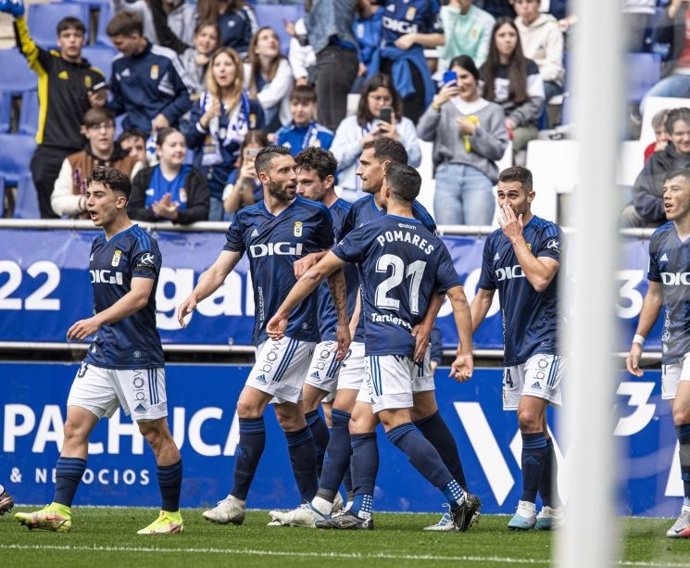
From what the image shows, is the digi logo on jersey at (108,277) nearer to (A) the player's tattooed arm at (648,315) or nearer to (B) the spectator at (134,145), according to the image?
(A) the player's tattooed arm at (648,315)

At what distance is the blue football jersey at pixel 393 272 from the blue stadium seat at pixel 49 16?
957 centimetres

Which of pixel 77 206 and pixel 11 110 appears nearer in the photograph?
pixel 77 206

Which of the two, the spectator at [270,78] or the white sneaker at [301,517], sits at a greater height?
the spectator at [270,78]

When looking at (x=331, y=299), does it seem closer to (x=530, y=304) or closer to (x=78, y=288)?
(x=530, y=304)

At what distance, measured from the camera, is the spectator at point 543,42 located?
15094 millimetres

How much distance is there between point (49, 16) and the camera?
58.2ft

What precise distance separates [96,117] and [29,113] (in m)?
Answer: 2.88

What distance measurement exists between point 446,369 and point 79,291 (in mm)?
3173

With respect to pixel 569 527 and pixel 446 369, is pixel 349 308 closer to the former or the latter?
pixel 446 369

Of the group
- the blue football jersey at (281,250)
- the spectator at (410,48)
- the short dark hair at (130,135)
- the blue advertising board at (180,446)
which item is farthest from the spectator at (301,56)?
the blue football jersey at (281,250)

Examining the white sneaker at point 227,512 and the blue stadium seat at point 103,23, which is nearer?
the white sneaker at point 227,512

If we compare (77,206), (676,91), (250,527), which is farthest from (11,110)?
(676,91)

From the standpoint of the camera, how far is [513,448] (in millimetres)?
12250

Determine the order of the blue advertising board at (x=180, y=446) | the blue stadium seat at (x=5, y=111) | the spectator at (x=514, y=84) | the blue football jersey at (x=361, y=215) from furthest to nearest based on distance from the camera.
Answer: the blue stadium seat at (x=5, y=111), the spectator at (x=514, y=84), the blue advertising board at (x=180, y=446), the blue football jersey at (x=361, y=215)
